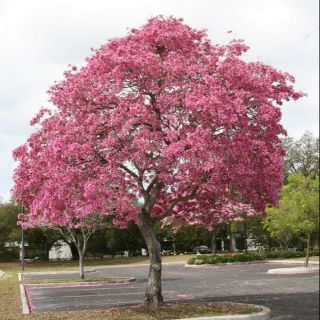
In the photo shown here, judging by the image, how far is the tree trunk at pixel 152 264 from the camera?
14180 mm

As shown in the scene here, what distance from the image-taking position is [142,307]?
1398cm

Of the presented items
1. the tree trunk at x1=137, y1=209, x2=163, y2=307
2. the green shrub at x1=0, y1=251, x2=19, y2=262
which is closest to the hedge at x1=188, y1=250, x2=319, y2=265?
the tree trunk at x1=137, y1=209, x2=163, y2=307

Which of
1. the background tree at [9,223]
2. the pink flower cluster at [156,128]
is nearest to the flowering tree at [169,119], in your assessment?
the pink flower cluster at [156,128]

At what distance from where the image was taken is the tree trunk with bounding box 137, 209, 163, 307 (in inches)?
558

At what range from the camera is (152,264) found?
14359 millimetres

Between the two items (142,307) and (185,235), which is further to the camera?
(185,235)

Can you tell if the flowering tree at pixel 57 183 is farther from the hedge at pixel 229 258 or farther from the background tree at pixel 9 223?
the background tree at pixel 9 223

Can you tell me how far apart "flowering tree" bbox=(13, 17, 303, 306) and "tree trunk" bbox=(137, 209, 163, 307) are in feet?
0.17

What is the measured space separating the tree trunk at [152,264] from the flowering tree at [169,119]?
2.1 inches

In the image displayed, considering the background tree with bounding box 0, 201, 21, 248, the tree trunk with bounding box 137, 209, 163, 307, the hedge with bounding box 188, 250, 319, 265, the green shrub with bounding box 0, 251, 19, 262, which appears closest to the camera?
the tree trunk with bounding box 137, 209, 163, 307

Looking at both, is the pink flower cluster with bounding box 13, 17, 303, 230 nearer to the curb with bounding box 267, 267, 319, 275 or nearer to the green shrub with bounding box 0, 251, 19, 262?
the curb with bounding box 267, 267, 319, 275

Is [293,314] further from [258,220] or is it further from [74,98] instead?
[258,220]

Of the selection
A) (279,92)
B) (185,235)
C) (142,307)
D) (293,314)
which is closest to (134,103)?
(279,92)

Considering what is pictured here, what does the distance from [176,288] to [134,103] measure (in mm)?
12365
